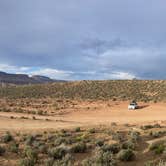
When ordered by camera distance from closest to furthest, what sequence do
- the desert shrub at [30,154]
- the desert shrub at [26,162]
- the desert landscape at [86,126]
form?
the desert shrub at [26,162]
the desert shrub at [30,154]
the desert landscape at [86,126]

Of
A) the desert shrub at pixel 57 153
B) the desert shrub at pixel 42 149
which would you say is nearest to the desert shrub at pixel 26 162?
the desert shrub at pixel 57 153

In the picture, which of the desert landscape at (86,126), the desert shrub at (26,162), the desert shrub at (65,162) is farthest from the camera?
the desert landscape at (86,126)

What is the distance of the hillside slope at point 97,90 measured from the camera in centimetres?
8731

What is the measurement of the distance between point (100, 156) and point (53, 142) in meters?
7.29

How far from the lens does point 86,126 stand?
3712cm

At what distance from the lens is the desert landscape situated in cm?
1822

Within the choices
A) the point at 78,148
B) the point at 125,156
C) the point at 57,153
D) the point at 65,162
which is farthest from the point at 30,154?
the point at 125,156

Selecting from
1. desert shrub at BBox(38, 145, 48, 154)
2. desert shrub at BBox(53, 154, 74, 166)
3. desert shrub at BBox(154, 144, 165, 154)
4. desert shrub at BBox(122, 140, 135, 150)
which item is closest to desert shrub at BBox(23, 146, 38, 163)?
desert shrub at BBox(38, 145, 48, 154)

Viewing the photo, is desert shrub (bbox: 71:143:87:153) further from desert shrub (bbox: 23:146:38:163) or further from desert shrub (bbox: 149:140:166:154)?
desert shrub (bbox: 149:140:166:154)

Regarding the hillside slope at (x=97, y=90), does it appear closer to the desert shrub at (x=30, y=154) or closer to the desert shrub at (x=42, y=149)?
the desert shrub at (x=42, y=149)

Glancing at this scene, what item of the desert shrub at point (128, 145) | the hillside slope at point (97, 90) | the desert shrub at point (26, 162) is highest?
the hillside slope at point (97, 90)

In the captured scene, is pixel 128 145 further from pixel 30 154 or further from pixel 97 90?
pixel 97 90

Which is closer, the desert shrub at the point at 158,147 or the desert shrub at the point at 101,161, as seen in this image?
the desert shrub at the point at 101,161

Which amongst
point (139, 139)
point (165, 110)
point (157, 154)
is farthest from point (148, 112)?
point (157, 154)
